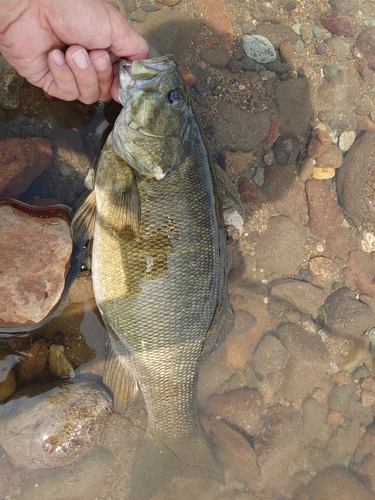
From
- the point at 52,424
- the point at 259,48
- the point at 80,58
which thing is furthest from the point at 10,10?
the point at 52,424

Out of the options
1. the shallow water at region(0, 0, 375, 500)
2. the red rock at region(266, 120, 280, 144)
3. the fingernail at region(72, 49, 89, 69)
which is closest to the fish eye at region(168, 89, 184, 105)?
the fingernail at region(72, 49, 89, 69)

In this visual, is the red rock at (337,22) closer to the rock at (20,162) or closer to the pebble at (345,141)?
the pebble at (345,141)

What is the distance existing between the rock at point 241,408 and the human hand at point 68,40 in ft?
11.4

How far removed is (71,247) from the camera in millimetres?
3281

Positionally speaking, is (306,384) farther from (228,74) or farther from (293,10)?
(293,10)

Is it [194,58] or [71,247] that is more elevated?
[194,58]

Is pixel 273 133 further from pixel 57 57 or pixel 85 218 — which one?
pixel 57 57

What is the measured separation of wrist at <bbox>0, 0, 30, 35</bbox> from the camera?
2506 mm

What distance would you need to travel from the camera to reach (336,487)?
175 inches

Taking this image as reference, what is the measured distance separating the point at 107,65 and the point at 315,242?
3.15 m

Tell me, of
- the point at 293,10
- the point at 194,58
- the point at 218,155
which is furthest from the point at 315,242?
the point at 293,10

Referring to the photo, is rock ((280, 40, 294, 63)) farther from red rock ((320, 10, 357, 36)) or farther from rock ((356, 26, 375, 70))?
rock ((356, 26, 375, 70))

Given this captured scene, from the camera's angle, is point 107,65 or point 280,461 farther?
point 280,461

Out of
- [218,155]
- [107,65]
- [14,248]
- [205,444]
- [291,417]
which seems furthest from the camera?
[291,417]
